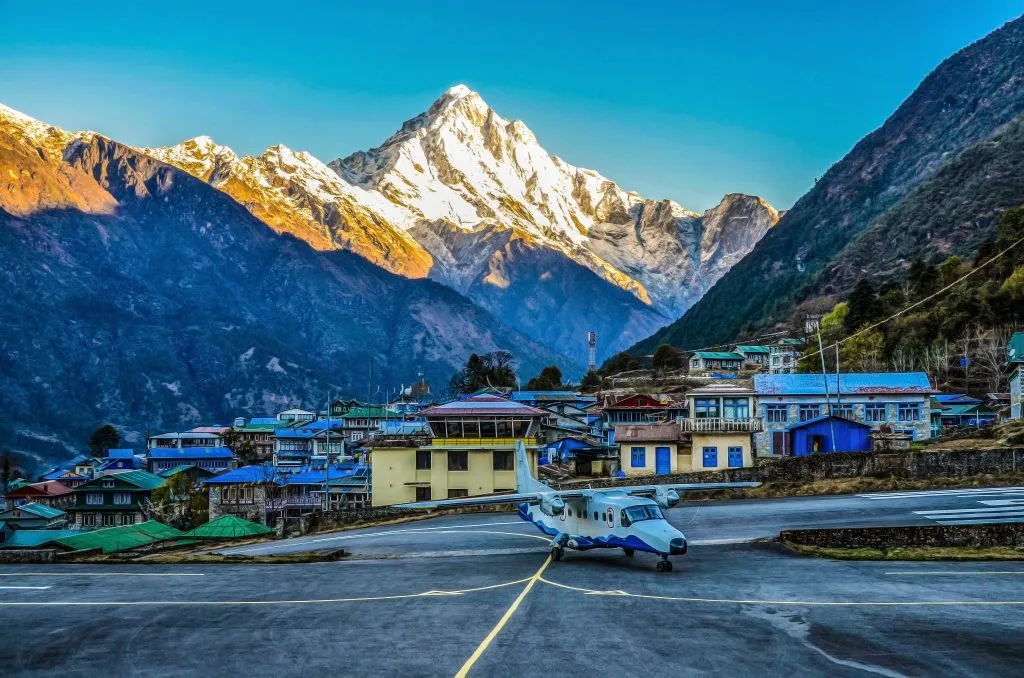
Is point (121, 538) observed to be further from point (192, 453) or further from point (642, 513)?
point (192, 453)

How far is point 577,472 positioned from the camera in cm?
7481

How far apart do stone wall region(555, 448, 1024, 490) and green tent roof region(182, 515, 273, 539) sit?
19556 millimetres

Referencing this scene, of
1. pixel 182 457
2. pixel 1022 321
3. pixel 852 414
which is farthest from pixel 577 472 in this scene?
pixel 182 457

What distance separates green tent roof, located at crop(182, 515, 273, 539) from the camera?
5559 centimetres

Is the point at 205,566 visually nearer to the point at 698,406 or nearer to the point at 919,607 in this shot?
the point at 919,607

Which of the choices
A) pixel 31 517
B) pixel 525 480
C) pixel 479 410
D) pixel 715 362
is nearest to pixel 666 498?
pixel 525 480

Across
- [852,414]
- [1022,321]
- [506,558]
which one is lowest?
[506,558]

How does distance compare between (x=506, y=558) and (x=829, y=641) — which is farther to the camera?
(x=506, y=558)

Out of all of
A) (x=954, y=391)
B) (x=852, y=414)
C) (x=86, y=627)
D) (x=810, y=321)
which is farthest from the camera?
(x=810, y=321)

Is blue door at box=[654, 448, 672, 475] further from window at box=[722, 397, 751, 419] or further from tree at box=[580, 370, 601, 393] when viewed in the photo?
tree at box=[580, 370, 601, 393]

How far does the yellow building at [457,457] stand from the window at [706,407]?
1327cm

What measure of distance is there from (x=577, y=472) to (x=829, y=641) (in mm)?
56320

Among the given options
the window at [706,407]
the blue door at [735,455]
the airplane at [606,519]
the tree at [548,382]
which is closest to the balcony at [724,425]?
the blue door at [735,455]

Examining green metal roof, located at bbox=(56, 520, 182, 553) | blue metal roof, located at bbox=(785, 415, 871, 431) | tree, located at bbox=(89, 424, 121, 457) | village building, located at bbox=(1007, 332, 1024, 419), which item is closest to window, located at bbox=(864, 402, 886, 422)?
blue metal roof, located at bbox=(785, 415, 871, 431)
